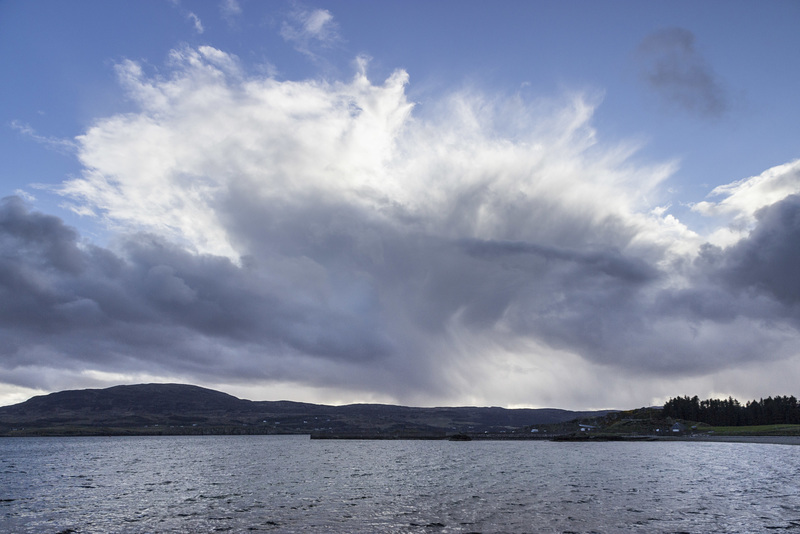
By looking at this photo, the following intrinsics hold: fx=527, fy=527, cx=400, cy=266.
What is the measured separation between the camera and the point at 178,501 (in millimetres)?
58156

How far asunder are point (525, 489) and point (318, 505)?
27.6 m

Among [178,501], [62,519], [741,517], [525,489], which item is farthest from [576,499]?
[62,519]

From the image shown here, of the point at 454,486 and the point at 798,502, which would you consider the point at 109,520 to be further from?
the point at 798,502

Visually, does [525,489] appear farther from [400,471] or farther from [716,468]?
[716,468]

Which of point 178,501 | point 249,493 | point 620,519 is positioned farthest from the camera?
point 249,493

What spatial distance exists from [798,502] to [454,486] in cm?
3829

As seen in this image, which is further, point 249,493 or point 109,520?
point 249,493

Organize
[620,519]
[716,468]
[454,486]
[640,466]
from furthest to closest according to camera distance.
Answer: [640,466]
[716,468]
[454,486]
[620,519]

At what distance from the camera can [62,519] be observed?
4691 cm

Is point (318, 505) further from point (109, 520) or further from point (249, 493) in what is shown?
point (109, 520)

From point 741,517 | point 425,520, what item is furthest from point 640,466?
point 425,520

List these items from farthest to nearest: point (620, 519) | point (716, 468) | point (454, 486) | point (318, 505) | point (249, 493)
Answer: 1. point (716, 468)
2. point (454, 486)
3. point (249, 493)
4. point (318, 505)
5. point (620, 519)

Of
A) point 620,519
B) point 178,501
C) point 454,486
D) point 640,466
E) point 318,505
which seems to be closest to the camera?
point 620,519

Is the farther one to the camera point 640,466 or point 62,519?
point 640,466
